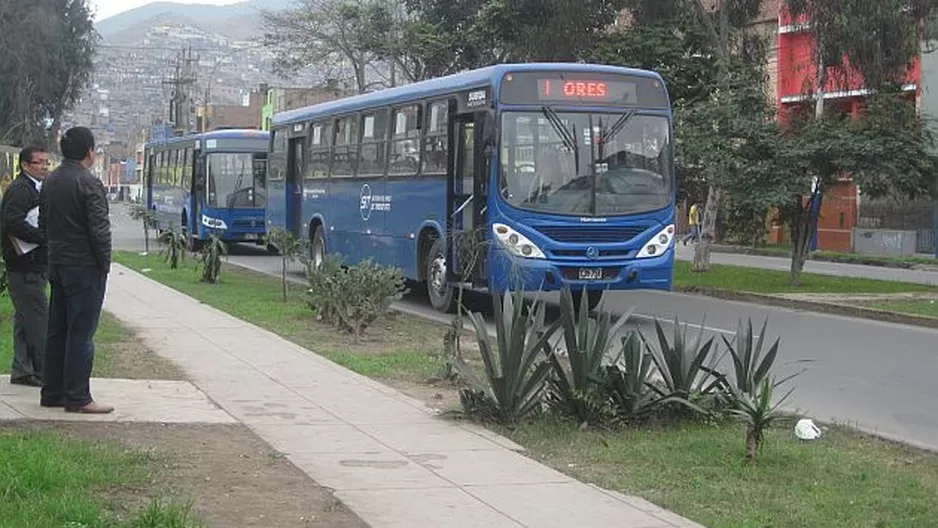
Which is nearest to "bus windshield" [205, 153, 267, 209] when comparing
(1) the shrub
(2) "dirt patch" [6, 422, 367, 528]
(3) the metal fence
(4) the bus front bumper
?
(4) the bus front bumper

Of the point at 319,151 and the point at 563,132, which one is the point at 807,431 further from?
the point at 319,151

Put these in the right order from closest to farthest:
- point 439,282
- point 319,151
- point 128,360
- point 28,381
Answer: point 28,381
point 128,360
point 439,282
point 319,151

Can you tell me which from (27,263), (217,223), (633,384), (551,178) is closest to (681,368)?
(633,384)

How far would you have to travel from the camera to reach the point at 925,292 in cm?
2272

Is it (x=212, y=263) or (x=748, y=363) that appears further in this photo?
(x=212, y=263)

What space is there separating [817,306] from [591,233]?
6.02m

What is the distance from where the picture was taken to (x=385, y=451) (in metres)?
7.49

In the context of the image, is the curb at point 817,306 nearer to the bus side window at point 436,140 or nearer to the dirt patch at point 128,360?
the bus side window at point 436,140

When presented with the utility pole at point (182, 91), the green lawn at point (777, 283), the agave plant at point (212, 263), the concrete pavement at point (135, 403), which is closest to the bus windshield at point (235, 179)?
the agave plant at point (212, 263)

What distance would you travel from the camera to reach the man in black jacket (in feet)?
28.5

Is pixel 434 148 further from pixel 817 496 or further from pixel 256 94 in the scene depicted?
pixel 256 94

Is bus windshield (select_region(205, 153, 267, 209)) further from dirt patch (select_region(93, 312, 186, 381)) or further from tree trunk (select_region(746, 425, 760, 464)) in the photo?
tree trunk (select_region(746, 425, 760, 464))

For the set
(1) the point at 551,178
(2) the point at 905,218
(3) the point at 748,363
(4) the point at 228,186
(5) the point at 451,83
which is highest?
(5) the point at 451,83

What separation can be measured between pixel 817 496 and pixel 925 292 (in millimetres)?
17635
